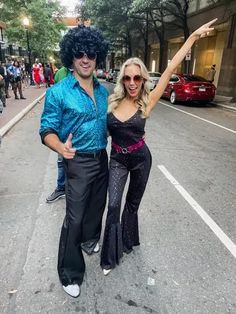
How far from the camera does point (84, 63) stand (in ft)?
7.84

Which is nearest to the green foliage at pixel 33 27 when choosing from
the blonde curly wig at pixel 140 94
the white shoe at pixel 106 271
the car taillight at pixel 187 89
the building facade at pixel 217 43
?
the building facade at pixel 217 43

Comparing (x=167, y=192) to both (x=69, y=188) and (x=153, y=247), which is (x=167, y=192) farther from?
(x=69, y=188)

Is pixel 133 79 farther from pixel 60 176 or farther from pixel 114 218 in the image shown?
pixel 60 176

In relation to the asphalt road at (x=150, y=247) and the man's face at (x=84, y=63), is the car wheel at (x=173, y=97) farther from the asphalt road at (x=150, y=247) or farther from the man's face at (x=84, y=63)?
the man's face at (x=84, y=63)

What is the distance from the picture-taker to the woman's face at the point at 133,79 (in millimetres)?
2686

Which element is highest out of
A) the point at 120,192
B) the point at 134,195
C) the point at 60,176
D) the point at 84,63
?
the point at 84,63

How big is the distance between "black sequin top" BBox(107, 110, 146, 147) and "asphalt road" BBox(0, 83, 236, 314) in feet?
4.14

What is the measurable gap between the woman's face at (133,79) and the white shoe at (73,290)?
5.72 feet

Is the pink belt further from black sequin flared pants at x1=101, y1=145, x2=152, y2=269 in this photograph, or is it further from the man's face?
the man's face

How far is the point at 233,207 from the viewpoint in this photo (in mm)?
4359

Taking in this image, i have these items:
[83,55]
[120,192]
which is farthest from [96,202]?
[83,55]

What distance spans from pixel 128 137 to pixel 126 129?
0.27 feet

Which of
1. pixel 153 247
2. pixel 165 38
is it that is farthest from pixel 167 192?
pixel 165 38

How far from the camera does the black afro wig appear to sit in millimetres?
2340
